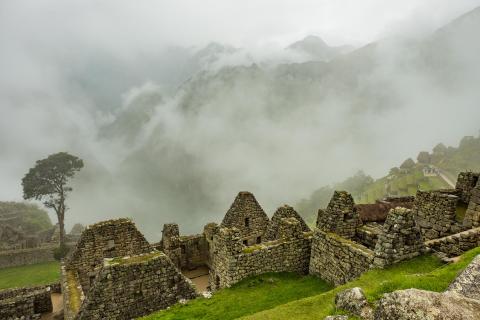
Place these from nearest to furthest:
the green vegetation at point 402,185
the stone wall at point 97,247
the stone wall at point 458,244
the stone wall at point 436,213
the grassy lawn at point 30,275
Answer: the stone wall at point 458,244
the stone wall at point 436,213
the stone wall at point 97,247
the grassy lawn at point 30,275
the green vegetation at point 402,185

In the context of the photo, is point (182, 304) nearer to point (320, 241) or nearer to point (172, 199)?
point (320, 241)

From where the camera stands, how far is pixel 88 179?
648 ft

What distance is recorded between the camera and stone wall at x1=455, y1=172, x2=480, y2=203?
49.7 feet

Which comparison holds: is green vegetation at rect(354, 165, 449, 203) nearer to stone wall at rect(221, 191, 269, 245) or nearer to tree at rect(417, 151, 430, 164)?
tree at rect(417, 151, 430, 164)

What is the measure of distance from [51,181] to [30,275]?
647 inches

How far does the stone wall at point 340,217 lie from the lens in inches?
526

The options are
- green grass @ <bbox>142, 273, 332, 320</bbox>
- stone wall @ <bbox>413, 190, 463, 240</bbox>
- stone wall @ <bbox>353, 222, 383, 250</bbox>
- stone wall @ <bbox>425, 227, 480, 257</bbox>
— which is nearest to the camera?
stone wall @ <bbox>425, 227, 480, 257</bbox>

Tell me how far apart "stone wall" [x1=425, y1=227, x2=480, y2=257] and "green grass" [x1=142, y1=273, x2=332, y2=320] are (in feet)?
13.2

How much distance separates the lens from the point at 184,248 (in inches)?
796

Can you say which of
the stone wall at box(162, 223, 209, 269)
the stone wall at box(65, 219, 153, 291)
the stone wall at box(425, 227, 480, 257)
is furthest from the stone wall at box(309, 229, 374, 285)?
the stone wall at box(162, 223, 209, 269)

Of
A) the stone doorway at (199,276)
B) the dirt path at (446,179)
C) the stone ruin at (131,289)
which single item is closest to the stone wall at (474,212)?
the stone ruin at (131,289)

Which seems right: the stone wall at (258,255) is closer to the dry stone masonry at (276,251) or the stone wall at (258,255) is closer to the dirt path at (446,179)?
the dry stone masonry at (276,251)

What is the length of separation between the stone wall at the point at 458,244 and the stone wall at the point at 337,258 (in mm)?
2020

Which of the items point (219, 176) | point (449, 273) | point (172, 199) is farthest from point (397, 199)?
point (219, 176)
